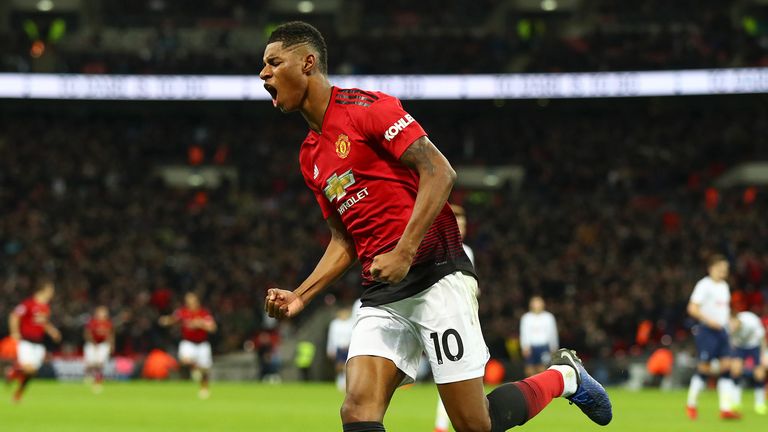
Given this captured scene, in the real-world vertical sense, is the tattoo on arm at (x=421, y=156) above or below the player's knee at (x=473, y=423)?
above

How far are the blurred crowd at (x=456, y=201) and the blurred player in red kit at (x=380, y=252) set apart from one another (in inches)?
919

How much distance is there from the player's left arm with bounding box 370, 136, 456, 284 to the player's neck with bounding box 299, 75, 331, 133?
23.3 inches

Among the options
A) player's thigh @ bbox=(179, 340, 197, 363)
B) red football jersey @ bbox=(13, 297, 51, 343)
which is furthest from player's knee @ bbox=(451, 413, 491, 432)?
player's thigh @ bbox=(179, 340, 197, 363)

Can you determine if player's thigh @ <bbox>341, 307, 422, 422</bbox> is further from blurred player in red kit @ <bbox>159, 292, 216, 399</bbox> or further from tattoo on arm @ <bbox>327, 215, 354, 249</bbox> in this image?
blurred player in red kit @ <bbox>159, 292, 216, 399</bbox>

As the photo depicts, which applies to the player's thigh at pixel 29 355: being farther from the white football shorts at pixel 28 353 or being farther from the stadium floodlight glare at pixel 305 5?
the stadium floodlight glare at pixel 305 5

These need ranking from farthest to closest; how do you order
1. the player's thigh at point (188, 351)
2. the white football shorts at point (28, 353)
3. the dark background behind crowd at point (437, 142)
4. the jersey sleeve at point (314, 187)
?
the dark background behind crowd at point (437, 142), the player's thigh at point (188, 351), the white football shorts at point (28, 353), the jersey sleeve at point (314, 187)

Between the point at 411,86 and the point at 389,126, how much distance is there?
3301 cm

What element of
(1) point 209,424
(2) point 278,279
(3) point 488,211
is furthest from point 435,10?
(1) point 209,424

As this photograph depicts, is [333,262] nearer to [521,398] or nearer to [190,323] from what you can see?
[521,398]

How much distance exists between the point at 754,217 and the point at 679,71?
5.84m

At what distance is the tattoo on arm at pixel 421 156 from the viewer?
5.32 meters

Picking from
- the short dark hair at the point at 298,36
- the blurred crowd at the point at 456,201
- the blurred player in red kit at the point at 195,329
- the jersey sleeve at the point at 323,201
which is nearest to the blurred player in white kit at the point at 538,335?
the blurred crowd at the point at 456,201

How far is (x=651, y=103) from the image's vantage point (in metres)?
41.6

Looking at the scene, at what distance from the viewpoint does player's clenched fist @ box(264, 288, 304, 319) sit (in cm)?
571
